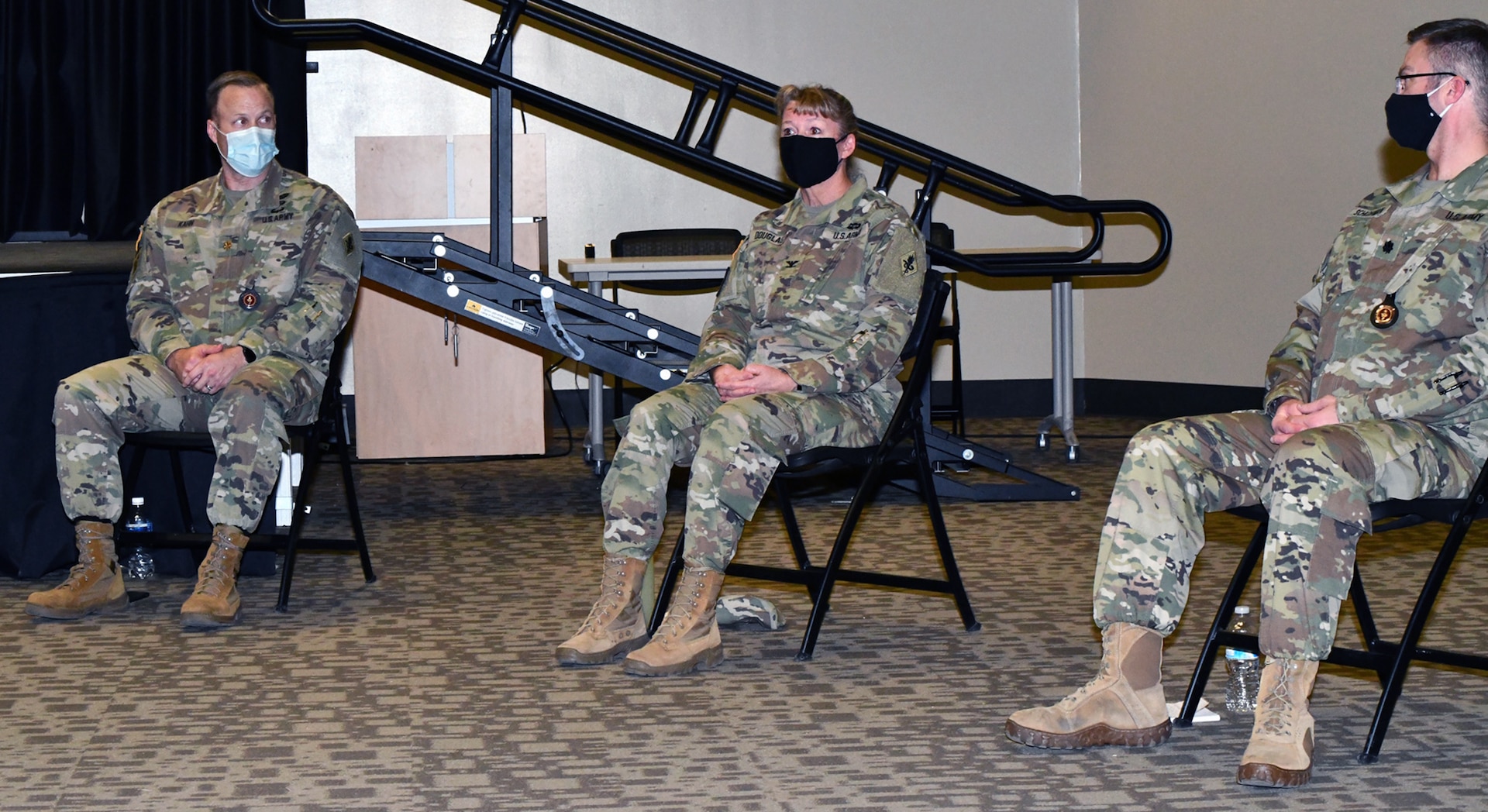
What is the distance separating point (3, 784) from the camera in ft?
7.64

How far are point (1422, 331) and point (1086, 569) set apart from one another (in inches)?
63.9

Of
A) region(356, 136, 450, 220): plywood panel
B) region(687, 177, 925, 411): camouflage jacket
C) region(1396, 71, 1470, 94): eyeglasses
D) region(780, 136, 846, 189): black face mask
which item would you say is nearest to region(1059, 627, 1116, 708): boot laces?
region(687, 177, 925, 411): camouflage jacket

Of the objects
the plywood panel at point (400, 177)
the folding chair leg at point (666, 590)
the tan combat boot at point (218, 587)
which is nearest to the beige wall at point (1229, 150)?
the plywood panel at point (400, 177)

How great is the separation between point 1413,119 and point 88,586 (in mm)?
3025

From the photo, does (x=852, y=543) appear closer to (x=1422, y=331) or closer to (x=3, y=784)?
(x=1422, y=331)

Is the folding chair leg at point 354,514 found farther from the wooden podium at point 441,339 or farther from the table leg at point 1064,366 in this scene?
the table leg at point 1064,366

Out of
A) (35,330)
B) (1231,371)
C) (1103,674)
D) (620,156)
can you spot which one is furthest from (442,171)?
(1103,674)

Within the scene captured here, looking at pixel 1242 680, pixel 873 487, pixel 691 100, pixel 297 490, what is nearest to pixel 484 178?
pixel 691 100

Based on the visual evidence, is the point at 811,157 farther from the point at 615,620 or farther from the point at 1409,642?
the point at 1409,642

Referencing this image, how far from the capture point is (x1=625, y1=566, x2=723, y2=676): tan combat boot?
300 centimetres

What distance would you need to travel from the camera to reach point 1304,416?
251 cm

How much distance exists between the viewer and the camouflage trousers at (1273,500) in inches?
89.7

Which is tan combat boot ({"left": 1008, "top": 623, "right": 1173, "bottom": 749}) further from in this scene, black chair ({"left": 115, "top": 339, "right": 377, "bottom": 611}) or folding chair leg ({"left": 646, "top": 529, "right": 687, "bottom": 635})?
black chair ({"left": 115, "top": 339, "right": 377, "bottom": 611})

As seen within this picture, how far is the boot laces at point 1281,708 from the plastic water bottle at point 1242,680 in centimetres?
37
